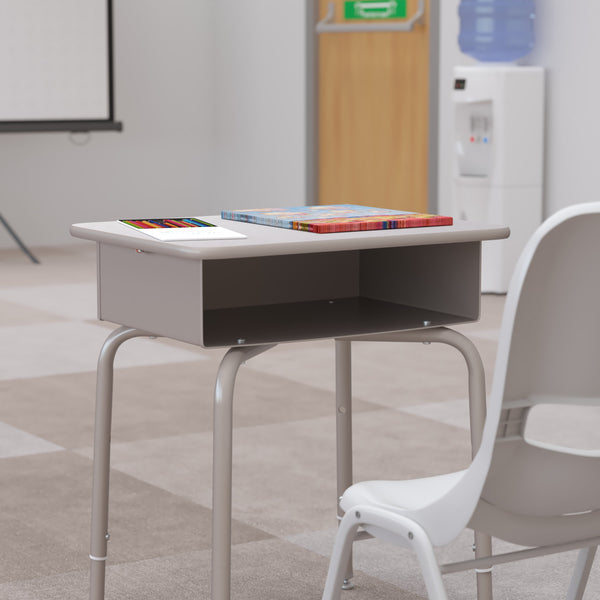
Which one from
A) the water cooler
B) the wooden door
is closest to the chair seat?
the water cooler

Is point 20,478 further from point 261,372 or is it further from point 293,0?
point 293,0

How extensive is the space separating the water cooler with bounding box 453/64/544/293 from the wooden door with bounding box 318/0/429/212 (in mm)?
1014

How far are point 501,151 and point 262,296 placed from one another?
418cm

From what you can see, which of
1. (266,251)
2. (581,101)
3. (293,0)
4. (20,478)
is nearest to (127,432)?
(20,478)

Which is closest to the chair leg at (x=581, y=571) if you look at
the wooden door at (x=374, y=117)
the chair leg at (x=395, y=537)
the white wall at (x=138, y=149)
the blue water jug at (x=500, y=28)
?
the chair leg at (x=395, y=537)

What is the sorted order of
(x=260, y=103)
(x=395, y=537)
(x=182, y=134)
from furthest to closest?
(x=182, y=134) < (x=260, y=103) < (x=395, y=537)

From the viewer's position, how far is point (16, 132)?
8.01m

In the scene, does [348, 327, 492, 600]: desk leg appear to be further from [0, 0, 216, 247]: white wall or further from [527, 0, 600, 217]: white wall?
[0, 0, 216, 247]: white wall

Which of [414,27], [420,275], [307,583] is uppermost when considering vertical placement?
[414,27]

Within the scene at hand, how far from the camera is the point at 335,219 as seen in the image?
2.11m

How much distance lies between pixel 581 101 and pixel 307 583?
4.25 m

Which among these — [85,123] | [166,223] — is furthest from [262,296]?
[85,123]

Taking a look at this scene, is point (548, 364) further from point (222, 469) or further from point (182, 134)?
point (182, 134)

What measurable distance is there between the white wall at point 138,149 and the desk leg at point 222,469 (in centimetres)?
672
